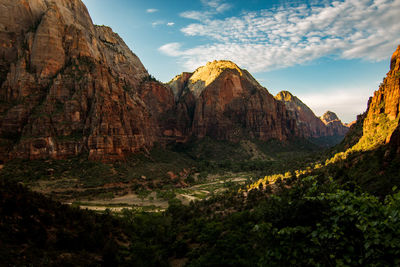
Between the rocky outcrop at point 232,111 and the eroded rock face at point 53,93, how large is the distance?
68.7m

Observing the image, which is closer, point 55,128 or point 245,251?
point 245,251

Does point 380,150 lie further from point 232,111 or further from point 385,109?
point 232,111

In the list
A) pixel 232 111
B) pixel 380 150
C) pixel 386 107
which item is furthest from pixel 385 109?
pixel 232 111

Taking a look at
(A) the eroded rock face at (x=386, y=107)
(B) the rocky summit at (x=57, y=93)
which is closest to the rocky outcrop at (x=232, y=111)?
(B) the rocky summit at (x=57, y=93)

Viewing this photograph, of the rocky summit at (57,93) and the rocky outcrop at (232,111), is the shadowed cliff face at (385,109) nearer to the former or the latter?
the rocky summit at (57,93)

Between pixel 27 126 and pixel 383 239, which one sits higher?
pixel 27 126

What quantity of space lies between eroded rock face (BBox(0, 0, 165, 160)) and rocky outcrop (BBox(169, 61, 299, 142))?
68740mm

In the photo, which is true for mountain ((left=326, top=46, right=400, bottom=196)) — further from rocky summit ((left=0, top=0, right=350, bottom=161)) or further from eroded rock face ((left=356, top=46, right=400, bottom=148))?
rocky summit ((left=0, top=0, right=350, bottom=161))

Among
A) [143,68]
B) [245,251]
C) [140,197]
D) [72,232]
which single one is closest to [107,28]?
[143,68]

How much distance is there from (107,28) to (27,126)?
9117 cm

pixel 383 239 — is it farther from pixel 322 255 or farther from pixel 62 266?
pixel 62 266

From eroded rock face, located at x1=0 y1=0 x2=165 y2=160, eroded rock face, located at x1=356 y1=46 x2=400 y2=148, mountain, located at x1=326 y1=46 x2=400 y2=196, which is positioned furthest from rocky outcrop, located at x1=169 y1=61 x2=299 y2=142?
eroded rock face, located at x1=356 y1=46 x2=400 y2=148

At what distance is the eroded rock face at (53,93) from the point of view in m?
57.0

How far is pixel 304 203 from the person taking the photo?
20.0 feet
